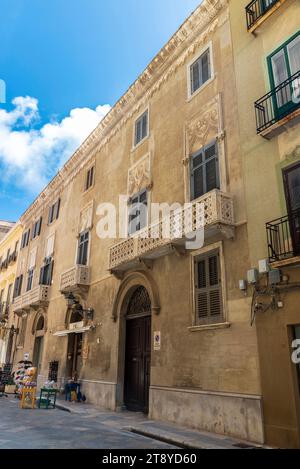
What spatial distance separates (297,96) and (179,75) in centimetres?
658

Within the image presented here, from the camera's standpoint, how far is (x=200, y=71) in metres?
13.2

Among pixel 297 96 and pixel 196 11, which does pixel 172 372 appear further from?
pixel 196 11

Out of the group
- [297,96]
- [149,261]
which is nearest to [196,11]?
[297,96]

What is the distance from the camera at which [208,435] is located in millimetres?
8883

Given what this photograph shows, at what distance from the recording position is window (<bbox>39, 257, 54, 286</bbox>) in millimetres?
22500

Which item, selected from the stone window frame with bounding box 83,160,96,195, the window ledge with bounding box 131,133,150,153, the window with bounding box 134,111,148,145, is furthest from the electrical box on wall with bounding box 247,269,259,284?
the stone window frame with bounding box 83,160,96,195

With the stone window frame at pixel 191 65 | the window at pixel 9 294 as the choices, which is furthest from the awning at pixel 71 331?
the window at pixel 9 294

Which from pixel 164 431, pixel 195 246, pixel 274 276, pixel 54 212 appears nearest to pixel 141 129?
pixel 195 246

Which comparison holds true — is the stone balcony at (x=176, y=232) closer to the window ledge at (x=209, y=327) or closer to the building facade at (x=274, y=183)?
the building facade at (x=274, y=183)

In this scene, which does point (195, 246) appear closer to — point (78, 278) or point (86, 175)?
point (78, 278)

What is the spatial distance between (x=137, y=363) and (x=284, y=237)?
7.77 m

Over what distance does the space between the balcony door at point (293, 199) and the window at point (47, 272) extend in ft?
54.7

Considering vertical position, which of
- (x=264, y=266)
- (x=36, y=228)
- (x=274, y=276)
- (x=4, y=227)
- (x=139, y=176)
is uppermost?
(x=4, y=227)
